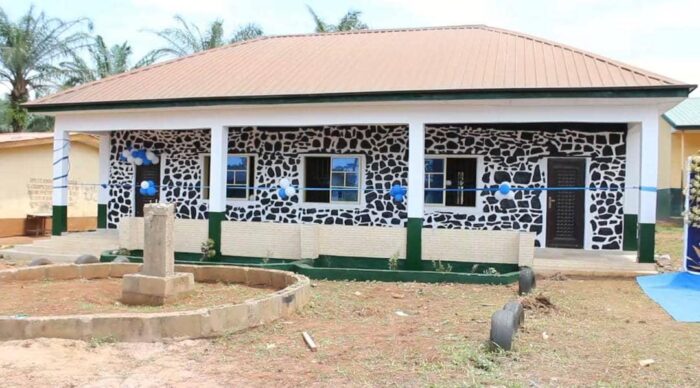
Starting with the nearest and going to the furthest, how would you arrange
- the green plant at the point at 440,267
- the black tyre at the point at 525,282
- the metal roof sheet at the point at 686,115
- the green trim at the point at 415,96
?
1. the black tyre at the point at 525,282
2. the green trim at the point at 415,96
3. the green plant at the point at 440,267
4. the metal roof sheet at the point at 686,115

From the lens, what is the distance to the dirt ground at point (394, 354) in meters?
4.92

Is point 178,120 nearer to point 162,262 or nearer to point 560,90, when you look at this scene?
point 162,262

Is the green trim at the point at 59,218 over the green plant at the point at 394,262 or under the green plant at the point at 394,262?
over

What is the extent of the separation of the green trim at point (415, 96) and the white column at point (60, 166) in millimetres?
1026

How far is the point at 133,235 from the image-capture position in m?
12.5

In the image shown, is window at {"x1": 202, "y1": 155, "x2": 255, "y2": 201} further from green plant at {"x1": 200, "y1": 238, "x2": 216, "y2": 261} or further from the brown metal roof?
green plant at {"x1": 200, "y1": 238, "x2": 216, "y2": 261}

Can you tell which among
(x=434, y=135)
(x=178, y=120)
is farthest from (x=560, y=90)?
(x=178, y=120)

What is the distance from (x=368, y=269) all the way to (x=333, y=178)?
3839mm

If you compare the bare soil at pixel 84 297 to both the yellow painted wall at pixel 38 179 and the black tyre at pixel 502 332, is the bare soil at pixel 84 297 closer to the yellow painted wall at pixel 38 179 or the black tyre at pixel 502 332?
the black tyre at pixel 502 332

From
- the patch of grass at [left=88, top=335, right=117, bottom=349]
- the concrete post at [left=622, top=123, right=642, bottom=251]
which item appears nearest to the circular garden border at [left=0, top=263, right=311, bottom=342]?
the patch of grass at [left=88, top=335, right=117, bottom=349]

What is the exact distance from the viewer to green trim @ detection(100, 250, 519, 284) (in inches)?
395

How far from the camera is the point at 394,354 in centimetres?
564

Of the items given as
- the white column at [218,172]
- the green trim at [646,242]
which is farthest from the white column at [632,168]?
the white column at [218,172]

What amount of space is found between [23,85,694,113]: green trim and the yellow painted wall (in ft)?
19.9
